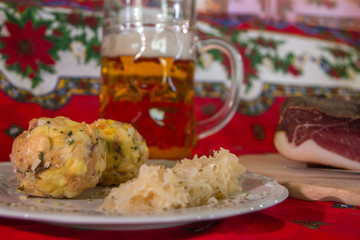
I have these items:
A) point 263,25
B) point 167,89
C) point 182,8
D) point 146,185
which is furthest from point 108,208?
point 263,25

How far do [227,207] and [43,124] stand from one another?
302 millimetres

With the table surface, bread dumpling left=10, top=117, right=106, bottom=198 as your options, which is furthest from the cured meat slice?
bread dumpling left=10, top=117, right=106, bottom=198

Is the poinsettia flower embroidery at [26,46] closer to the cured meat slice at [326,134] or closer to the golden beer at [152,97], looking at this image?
the golden beer at [152,97]

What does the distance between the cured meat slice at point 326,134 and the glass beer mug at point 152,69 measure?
0.28 meters

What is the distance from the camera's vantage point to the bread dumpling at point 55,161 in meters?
0.64

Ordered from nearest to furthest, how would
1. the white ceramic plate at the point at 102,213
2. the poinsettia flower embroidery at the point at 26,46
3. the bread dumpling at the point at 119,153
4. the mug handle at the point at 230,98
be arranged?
the white ceramic plate at the point at 102,213
the bread dumpling at the point at 119,153
the mug handle at the point at 230,98
the poinsettia flower embroidery at the point at 26,46

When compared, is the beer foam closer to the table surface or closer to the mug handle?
the mug handle

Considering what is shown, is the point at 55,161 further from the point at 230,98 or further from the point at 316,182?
the point at 230,98

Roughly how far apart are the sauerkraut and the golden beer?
1.20 ft

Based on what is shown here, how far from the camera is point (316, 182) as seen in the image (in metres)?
0.86

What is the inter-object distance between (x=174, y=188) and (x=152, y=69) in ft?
Answer: 1.70

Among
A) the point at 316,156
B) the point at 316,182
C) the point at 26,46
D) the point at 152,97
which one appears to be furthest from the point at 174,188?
the point at 26,46

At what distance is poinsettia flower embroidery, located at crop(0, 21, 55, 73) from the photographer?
138cm

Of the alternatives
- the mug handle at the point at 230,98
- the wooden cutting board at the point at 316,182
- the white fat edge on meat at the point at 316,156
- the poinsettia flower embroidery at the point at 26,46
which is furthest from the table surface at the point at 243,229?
the poinsettia flower embroidery at the point at 26,46
